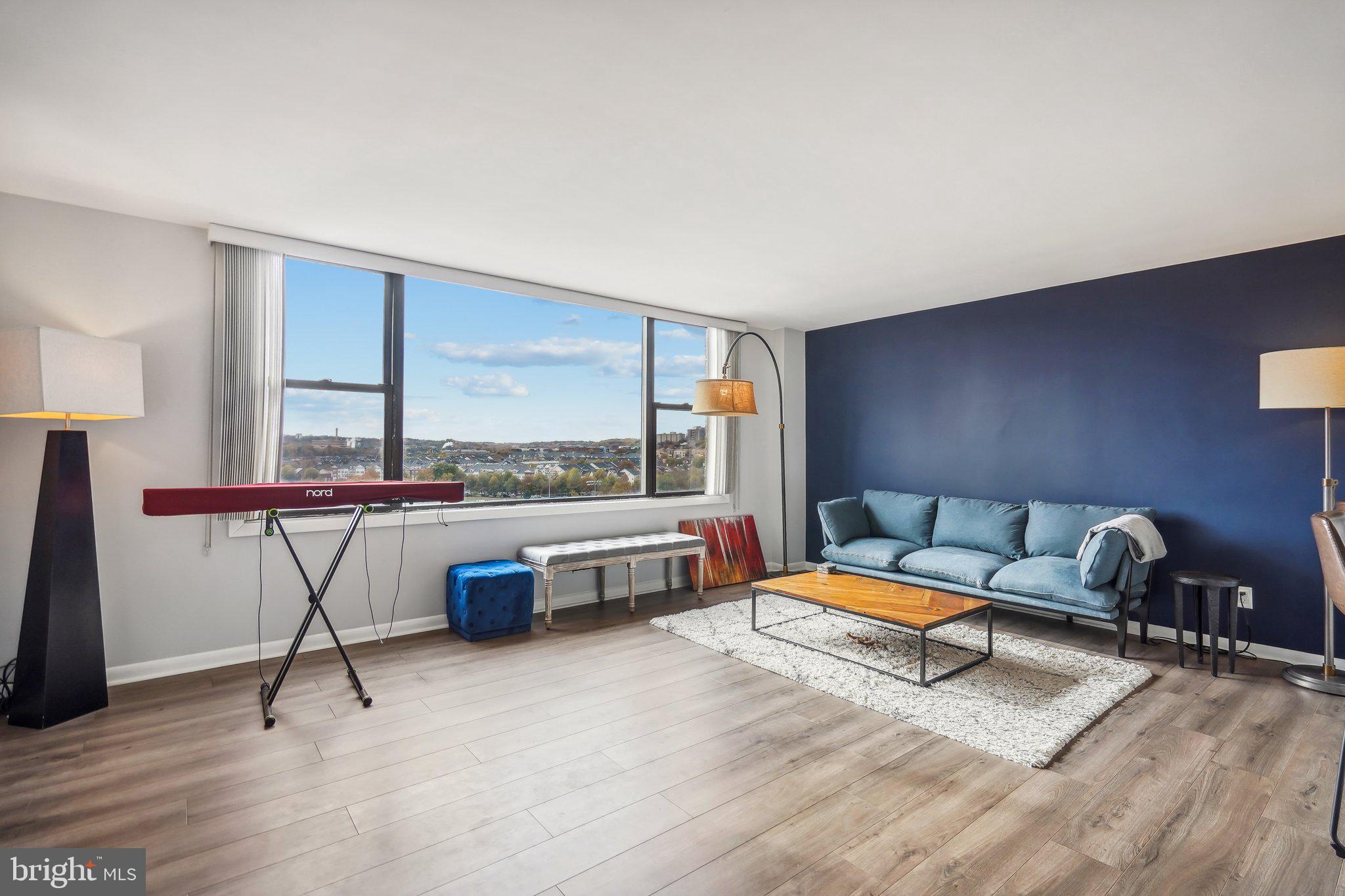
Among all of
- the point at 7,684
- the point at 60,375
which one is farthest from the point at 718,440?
the point at 7,684

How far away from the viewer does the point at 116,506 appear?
3.32 meters

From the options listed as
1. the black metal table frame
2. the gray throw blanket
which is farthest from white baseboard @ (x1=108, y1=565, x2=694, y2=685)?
the gray throw blanket

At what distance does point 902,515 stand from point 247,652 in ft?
15.8

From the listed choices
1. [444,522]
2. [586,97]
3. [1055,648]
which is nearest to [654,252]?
[586,97]

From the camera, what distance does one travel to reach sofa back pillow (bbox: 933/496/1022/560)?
470cm

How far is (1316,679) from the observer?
3293mm

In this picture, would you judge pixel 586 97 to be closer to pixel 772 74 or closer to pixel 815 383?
pixel 772 74

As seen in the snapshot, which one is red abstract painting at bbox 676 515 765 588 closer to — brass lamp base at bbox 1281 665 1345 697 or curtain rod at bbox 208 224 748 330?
curtain rod at bbox 208 224 748 330

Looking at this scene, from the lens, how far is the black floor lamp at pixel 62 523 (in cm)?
273

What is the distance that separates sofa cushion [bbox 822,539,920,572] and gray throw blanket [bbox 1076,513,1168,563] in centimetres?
127

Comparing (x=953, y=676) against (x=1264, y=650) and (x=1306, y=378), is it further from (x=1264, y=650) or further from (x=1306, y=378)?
(x=1306, y=378)

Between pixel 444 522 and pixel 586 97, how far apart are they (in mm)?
3033

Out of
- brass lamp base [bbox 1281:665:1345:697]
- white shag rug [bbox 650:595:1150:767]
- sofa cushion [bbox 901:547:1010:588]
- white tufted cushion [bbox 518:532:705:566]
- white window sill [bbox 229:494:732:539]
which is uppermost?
white window sill [bbox 229:494:732:539]

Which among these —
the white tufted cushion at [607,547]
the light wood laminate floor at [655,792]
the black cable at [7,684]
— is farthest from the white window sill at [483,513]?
the black cable at [7,684]
